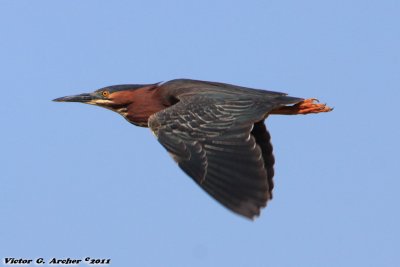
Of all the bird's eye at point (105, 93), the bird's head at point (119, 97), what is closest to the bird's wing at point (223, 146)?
the bird's head at point (119, 97)

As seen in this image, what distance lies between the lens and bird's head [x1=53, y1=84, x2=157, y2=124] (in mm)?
16375

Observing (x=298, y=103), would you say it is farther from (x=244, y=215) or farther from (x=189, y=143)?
(x=244, y=215)

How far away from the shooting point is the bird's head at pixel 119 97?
16.4 metres

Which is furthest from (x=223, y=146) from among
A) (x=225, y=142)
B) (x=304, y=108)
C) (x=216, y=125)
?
(x=304, y=108)

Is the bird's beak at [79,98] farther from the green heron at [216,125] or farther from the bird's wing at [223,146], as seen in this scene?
the bird's wing at [223,146]

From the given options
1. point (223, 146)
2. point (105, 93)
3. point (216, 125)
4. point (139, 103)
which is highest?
point (105, 93)

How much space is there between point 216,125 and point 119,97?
3337 mm

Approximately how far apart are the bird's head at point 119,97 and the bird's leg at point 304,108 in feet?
7.17

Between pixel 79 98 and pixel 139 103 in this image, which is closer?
pixel 139 103

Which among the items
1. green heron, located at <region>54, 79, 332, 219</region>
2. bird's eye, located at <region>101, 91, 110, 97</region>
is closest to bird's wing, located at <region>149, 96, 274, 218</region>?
green heron, located at <region>54, 79, 332, 219</region>

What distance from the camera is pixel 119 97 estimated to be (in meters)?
16.5

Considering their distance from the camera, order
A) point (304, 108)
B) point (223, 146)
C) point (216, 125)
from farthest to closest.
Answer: point (304, 108) → point (216, 125) → point (223, 146)

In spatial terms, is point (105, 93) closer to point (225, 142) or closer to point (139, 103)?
point (139, 103)

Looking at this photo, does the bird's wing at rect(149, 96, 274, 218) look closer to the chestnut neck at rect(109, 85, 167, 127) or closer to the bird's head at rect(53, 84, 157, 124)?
the chestnut neck at rect(109, 85, 167, 127)
